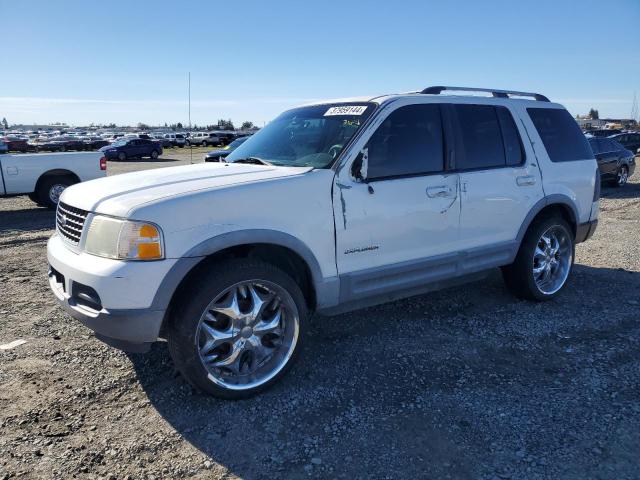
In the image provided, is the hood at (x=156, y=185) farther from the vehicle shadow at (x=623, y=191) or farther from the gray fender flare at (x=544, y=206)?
the vehicle shadow at (x=623, y=191)

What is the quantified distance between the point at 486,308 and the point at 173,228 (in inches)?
130

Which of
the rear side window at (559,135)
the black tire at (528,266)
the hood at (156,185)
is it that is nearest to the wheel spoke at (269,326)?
the hood at (156,185)

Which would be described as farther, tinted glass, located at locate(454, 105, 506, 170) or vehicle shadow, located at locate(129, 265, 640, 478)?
tinted glass, located at locate(454, 105, 506, 170)

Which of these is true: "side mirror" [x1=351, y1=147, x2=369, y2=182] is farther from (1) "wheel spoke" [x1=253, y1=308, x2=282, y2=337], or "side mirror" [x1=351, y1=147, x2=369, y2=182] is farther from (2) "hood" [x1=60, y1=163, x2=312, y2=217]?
(1) "wheel spoke" [x1=253, y1=308, x2=282, y2=337]

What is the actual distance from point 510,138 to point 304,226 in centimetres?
243

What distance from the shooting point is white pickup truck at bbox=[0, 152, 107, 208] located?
1049 centimetres

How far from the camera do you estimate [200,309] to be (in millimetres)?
3098

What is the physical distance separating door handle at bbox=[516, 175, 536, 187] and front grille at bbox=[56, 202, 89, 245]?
142 inches

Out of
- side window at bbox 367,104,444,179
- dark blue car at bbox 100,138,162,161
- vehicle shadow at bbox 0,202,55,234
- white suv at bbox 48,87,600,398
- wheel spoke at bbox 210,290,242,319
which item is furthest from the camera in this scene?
dark blue car at bbox 100,138,162,161

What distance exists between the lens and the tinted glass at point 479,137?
439 centimetres

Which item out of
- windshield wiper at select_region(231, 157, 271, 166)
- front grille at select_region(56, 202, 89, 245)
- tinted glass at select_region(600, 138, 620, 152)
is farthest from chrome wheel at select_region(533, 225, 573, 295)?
tinted glass at select_region(600, 138, 620, 152)

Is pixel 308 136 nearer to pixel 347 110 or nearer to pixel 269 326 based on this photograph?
pixel 347 110

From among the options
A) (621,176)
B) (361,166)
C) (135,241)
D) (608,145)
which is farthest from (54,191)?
(621,176)

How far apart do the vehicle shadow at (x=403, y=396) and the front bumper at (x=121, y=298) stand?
1.95 feet
